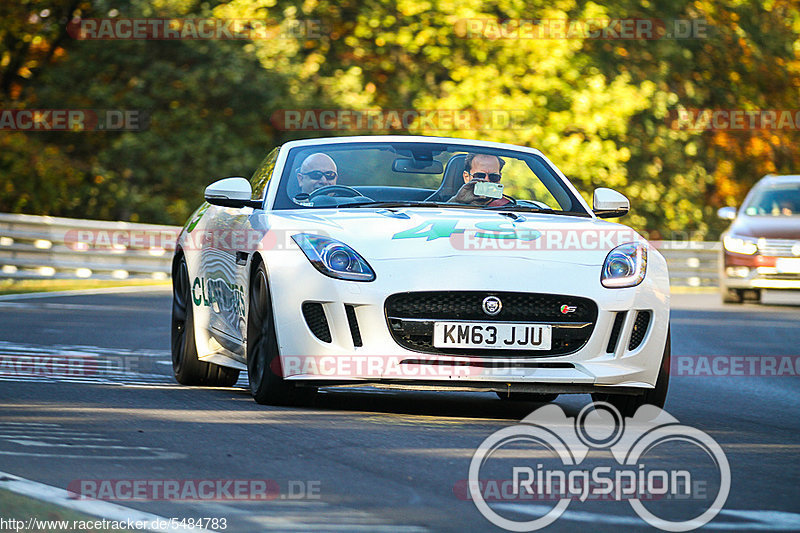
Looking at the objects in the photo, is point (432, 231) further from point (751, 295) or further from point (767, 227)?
point (751, 295)

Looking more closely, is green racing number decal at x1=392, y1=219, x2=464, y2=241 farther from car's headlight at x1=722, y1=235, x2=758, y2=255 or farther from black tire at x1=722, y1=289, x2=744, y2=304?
black tire at x1=722, y1=289, x2=744, y2=304

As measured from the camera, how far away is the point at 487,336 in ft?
25.0

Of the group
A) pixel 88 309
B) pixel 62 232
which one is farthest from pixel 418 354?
pixel 62 232

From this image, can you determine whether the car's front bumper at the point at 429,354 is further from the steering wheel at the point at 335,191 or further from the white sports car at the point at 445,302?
the steering wheel at the point at 335,191

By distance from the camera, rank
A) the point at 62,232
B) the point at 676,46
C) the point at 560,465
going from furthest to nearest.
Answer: the point at 676,46
the point at 62,232
the point at 560,465

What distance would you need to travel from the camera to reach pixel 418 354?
7.59m

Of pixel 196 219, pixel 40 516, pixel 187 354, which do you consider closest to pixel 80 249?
pixel 196 219

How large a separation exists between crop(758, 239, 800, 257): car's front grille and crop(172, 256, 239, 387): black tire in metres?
14.3

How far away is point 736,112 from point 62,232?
23468mm

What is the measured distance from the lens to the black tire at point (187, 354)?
9.64 metres

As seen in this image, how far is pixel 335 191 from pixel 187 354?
1.51m

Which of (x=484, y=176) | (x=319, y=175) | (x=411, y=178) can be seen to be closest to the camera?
(x=319, y=175)

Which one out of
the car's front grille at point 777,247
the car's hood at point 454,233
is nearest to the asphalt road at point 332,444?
the car's hood at point 454,233

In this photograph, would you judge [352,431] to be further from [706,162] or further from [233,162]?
[706,162]
